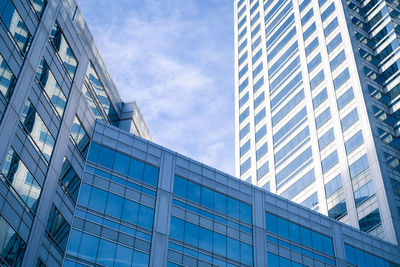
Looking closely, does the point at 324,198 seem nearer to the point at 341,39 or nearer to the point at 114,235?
the point at 341,39

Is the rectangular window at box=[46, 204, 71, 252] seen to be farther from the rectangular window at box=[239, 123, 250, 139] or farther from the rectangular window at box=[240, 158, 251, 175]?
the rectangular window at box=[239, 123, 250, 139]

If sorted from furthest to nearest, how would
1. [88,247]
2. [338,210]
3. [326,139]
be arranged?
[326,139]
[338,210]
[88,247]

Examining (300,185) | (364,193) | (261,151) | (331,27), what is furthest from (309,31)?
(364,193)

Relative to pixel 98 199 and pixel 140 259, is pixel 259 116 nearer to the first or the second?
pixel 98 199

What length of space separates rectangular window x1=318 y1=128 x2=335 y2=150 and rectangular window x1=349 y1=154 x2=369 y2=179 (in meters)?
6.87

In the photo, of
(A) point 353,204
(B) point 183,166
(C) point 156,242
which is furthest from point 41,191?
(A) point 353,204

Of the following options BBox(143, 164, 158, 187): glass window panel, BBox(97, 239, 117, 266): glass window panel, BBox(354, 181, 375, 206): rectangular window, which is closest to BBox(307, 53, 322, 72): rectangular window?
BBox(354, 181, 375, 206): rectangular window

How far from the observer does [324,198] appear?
7288 cm

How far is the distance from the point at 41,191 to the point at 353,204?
4313cm

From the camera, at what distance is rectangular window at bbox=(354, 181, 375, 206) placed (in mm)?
66562

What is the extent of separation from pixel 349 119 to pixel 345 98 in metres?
3.80

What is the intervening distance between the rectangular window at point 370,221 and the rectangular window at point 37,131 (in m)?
41.0

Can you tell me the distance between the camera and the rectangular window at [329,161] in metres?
73.9

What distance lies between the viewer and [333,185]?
72375 mm
